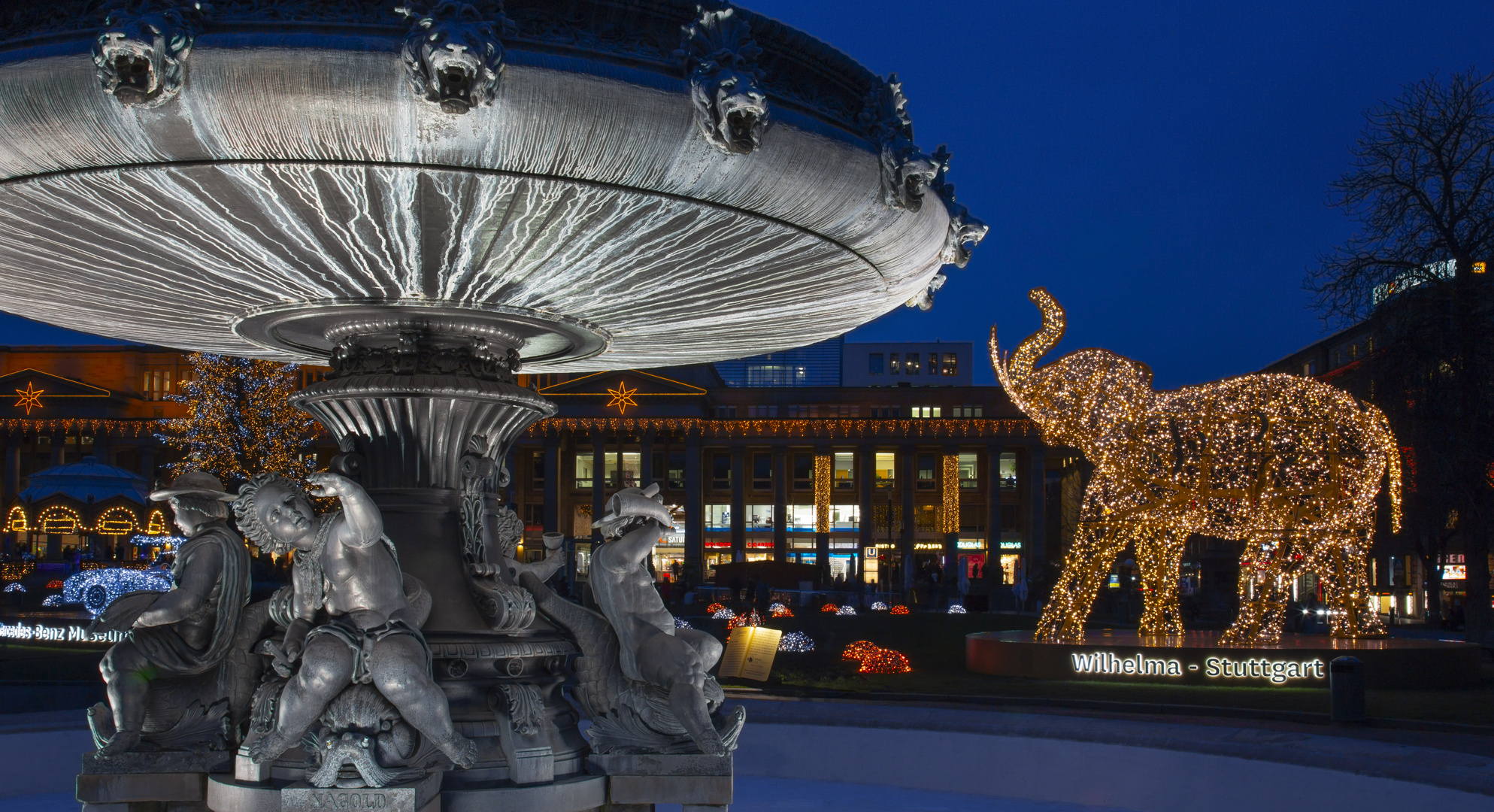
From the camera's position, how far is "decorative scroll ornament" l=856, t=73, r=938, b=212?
4.45 metres

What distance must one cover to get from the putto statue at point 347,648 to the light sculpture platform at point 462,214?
0.73 ft

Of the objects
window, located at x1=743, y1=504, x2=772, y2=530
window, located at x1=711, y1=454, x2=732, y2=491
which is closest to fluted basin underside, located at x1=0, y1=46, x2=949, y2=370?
Answer: window, located at x1=743, y1=504, x2=772, y2=530

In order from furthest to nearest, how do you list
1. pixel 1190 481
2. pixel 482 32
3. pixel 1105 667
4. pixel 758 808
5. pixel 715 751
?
pixel 1190 481 → pixel 1105 667 → pixel 758 808 → pixel 715 751 → pixel 482 32

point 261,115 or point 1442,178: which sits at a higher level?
point 1442,178

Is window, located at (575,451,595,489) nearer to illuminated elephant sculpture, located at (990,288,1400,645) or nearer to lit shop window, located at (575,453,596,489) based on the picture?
lit shop window, located at (575,453,596,489)

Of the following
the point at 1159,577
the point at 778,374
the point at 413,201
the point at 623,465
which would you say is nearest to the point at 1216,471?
the point at 1159,577

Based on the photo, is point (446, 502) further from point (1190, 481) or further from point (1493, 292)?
point (1493, 292)

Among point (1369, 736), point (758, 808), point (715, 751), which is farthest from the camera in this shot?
point (1369, 736)

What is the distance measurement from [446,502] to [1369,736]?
853 cm

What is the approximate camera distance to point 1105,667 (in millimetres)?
15297

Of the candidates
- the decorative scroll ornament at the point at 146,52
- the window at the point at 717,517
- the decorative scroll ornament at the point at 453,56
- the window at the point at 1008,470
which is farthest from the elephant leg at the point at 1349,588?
the window at the point at 717,517

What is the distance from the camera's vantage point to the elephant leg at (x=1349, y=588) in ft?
55.1

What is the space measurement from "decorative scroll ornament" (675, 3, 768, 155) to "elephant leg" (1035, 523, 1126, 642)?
44.8ft

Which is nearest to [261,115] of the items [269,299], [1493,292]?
[269,299]
